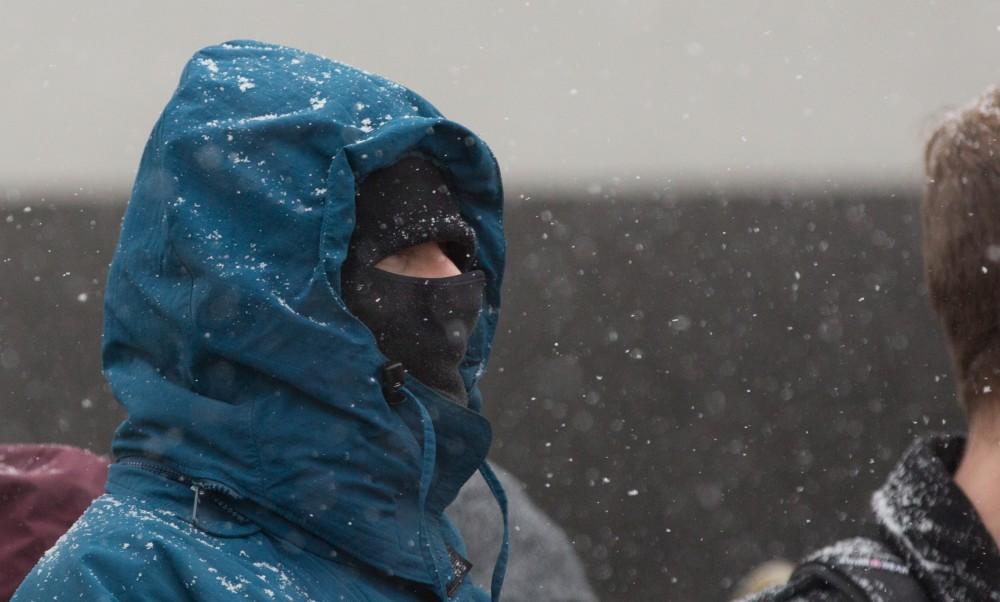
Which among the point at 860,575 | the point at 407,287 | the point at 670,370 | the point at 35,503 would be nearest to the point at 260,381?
the point at 407,287

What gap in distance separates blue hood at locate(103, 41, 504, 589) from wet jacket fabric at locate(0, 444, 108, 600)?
0.51 metres

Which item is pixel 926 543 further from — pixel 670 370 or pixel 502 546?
pixel 670 370

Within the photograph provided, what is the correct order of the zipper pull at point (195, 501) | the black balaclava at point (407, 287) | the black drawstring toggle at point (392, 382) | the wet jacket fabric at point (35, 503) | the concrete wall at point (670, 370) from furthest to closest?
the concrete wall at point (670, 370), the wet jacket fabric at point (35, 503), the black balaclava at point (407, 287), the black drawstring toggle at point (392, 382), the zipper pull at point (195, 501)

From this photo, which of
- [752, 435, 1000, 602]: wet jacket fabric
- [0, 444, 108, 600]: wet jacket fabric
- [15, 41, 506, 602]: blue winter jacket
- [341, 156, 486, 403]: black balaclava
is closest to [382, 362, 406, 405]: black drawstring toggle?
[15, 41, 506, 602]: blue winter jacket

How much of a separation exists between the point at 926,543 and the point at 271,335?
0.96 m

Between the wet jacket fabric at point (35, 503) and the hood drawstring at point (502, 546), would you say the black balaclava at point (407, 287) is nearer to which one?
the hood drawstring at point (502, 546)

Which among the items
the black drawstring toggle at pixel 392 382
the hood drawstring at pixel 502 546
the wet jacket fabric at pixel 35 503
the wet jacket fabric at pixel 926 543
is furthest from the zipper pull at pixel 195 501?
the wet jacket fabric at pixel 926 543

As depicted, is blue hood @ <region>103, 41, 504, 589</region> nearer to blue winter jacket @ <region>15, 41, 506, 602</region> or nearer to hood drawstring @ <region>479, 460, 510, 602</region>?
blue winter jacket @ <region>15, 41, 506, 602</region>

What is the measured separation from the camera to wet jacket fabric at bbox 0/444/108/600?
8.06ft

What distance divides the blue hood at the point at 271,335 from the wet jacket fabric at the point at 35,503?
0.51 meters

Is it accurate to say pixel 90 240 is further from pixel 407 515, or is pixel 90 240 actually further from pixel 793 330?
pixel 407 515

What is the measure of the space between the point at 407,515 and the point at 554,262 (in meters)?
4.76

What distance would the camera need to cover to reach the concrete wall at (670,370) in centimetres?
655

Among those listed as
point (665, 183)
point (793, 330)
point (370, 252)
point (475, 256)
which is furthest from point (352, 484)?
point (665, 183)
